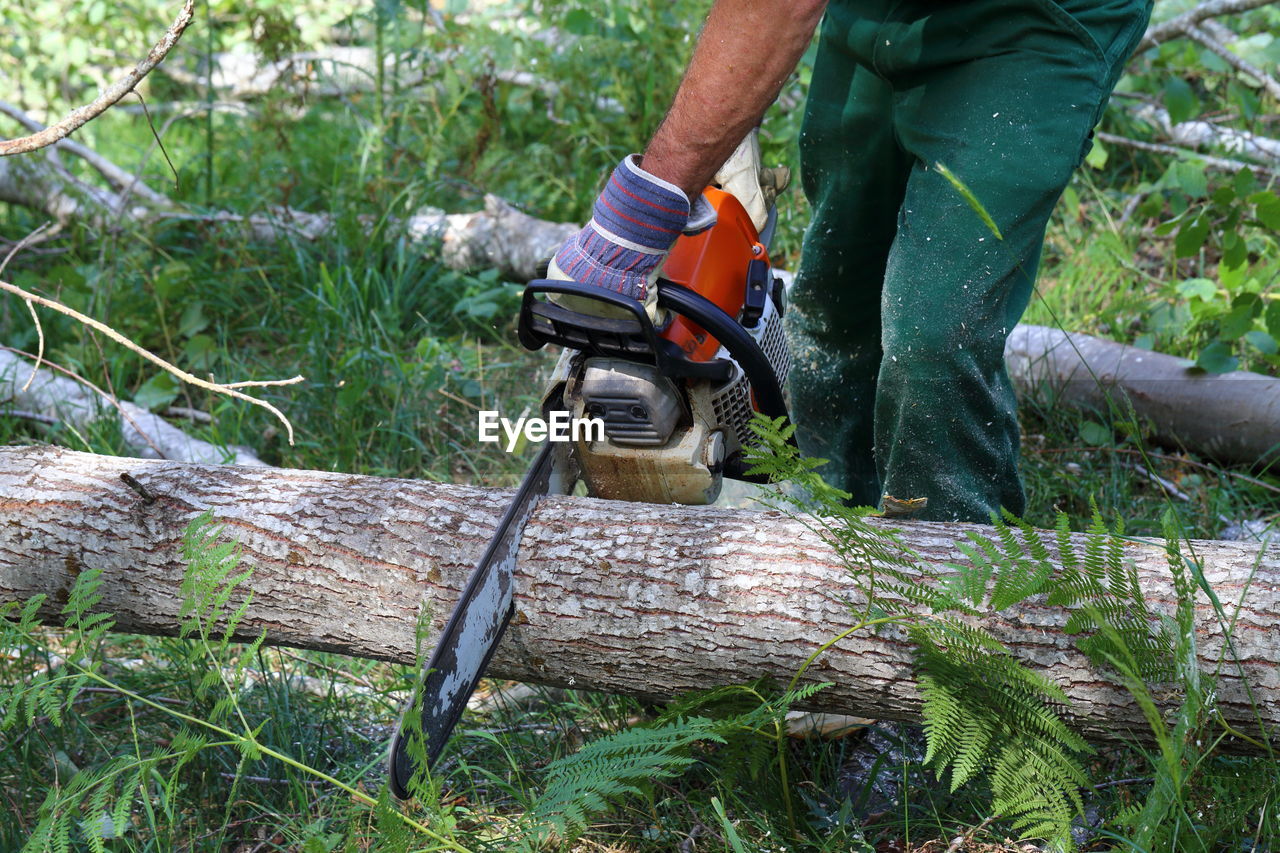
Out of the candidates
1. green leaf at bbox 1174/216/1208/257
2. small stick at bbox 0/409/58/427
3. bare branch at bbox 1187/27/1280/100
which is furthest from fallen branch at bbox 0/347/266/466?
bare branch at bbox 1187/27/1280/100

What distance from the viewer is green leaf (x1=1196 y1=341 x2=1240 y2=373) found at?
11.5 feet

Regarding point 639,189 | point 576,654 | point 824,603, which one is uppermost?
point 639,189

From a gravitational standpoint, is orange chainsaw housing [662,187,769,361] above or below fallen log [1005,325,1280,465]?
above

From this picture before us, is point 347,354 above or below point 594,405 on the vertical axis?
below

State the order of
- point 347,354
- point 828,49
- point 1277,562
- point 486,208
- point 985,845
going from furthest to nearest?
point 486,208 < point 347,354 < point 828,49 < point 985,845 < point 1277,562

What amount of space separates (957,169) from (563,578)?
4.26 ft

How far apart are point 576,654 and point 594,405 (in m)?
0.52

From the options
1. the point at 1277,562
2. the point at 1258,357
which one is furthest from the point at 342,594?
the point at 1258,357

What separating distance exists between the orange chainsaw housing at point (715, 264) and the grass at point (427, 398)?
0.88 m

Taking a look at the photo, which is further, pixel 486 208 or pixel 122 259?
pixel 486 208

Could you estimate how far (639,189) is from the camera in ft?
6.93

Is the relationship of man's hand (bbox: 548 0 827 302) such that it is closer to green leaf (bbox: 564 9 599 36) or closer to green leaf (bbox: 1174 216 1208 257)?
green leaf (bbox: 1174 216 1208 257)

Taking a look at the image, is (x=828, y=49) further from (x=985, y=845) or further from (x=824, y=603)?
(x=985, y=845)

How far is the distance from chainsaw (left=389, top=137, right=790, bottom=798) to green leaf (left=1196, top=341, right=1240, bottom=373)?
5.99 feet
